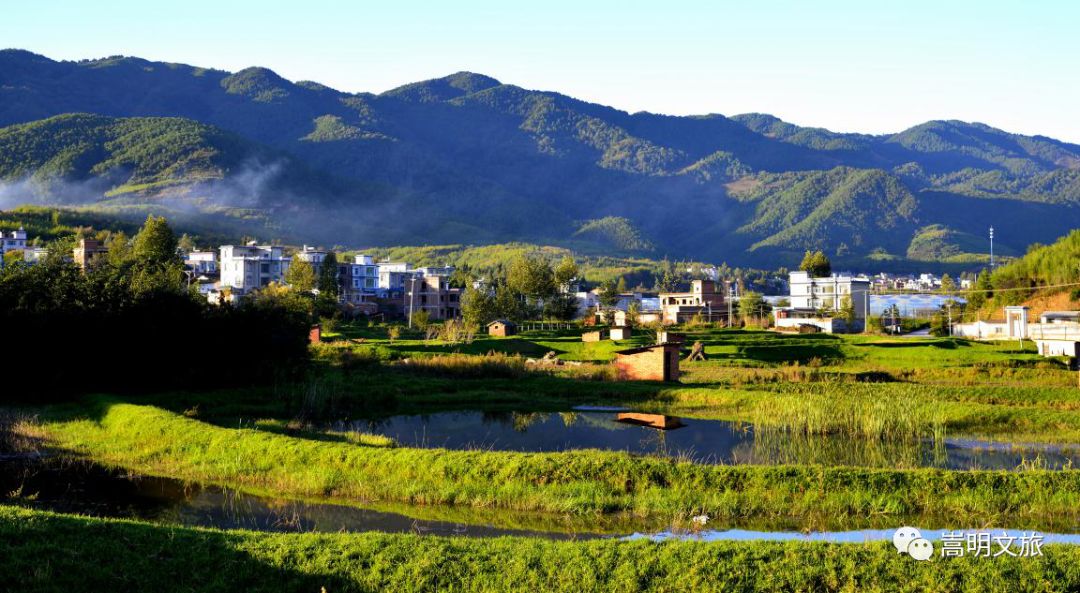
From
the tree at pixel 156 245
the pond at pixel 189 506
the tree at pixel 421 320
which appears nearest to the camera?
the pond at pixel 189 506

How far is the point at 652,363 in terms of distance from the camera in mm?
38094

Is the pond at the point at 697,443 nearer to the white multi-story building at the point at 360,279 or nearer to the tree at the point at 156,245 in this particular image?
the tree at the point at 156,245

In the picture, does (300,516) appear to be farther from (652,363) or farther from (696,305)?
(696,305)

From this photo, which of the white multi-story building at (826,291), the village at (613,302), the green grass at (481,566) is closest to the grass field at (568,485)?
the green grass at (481,566)

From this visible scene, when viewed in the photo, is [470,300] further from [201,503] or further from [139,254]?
[201,503]

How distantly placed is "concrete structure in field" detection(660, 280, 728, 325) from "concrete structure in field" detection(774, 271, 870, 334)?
6667 millimetres

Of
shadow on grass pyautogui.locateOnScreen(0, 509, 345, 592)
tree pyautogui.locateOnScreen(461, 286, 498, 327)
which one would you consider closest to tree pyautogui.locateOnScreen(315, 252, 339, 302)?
tree pyautogui.locateOnScreen(461, 286, 498, 327)

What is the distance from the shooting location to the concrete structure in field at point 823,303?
252 feet

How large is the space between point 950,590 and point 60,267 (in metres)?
33.7

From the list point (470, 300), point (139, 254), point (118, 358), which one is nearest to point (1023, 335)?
point (470, 300)

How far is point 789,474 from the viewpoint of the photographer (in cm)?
1839

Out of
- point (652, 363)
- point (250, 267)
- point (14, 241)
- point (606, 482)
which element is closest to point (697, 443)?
point (606, 482)

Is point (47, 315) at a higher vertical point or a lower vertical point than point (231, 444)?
higher

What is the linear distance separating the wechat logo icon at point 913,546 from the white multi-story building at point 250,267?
95.7m
